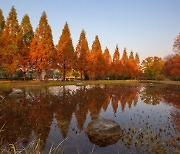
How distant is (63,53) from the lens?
5741cm

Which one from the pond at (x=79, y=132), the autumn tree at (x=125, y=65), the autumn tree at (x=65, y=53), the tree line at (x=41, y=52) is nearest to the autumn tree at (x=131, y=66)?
the autumn tree at (x=125, y=65)

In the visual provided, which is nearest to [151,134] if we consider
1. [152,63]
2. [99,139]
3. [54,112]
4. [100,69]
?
[99,139]

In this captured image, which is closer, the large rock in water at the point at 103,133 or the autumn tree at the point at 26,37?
the large rock in water at the point at 103,133

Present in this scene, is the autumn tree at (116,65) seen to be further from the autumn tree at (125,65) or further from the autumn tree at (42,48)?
the autumn tree at (42,48)

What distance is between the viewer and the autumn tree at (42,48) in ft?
162

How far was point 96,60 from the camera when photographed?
71.3 metres

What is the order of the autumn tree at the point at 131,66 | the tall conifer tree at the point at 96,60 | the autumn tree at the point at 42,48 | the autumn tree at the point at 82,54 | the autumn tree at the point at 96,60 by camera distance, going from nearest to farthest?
1. the autumn tree at the point at 42,48
2. the autumn tree at the point at 82,54
3. the autumn tree at the point at 96,60
4. the tall conifer tree at the point at 96,60
5. the autumn tree at the point at 131,66

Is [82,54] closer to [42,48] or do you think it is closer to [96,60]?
[96,60]

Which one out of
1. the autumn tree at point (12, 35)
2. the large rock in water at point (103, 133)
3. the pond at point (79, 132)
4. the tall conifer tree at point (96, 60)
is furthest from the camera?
the tall conifer tree at point (96, 60)

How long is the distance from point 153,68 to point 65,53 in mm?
53260

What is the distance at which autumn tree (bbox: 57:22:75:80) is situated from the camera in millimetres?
57294

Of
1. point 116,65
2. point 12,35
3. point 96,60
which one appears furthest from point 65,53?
point 116,65

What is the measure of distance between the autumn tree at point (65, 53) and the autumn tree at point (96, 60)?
11.0m

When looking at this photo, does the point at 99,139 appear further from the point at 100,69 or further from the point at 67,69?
the point at 100,69
